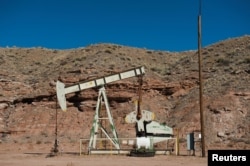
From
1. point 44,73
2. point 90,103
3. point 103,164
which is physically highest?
point 44,73

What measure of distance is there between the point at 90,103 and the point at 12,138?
8013mm

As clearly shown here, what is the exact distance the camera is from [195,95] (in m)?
42.7

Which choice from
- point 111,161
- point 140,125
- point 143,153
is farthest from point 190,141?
point 111,161

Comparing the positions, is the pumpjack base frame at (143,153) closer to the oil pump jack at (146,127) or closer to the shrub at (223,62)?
the oil pump jack at (146,127)

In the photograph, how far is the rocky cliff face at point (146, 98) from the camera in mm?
37844

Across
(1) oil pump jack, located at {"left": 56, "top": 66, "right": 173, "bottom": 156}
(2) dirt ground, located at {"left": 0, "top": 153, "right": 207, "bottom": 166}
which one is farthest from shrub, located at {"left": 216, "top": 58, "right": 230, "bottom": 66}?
(2) dirt ground, located at {"left": 0, "top": 153, "right": 207, "bottom": 166}

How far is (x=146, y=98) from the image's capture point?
4431 centimetres

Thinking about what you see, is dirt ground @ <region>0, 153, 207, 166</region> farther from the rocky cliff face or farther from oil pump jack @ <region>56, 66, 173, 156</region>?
the rocky cliff face

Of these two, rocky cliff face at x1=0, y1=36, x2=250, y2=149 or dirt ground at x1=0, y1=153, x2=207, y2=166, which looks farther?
rocky cliff face at x1=0, y1=36, x2=250, y2=149

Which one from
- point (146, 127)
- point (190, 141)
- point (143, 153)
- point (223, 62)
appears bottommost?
point (143, 153)

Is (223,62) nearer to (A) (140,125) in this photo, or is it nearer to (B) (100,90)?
(B) (100,90)

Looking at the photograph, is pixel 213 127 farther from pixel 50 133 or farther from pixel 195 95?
pixel 50 133

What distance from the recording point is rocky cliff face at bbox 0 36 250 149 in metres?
37.8

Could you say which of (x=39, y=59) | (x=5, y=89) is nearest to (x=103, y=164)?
(x=5, y=89)
